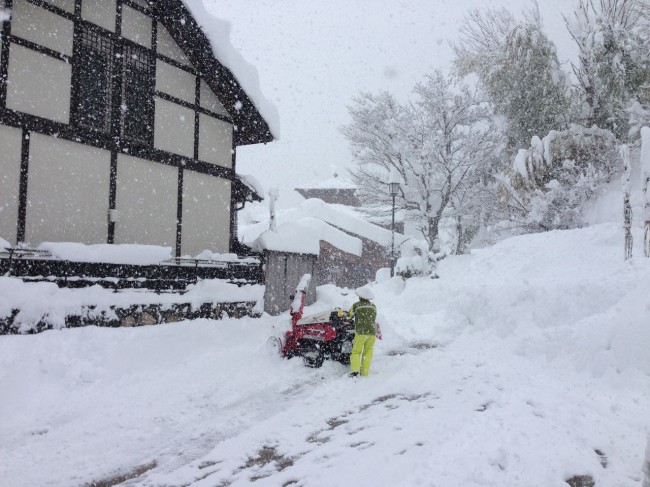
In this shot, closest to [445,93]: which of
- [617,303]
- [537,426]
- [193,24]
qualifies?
[193,24]

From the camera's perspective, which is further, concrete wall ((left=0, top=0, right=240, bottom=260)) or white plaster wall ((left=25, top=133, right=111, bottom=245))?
white plaster wall ((left=25, top=133, right=111, bottom=245))

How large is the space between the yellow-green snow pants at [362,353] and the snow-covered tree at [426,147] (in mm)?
15685

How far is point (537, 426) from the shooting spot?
451 cm

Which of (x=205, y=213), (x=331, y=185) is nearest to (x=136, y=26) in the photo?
(x=205, y=213)

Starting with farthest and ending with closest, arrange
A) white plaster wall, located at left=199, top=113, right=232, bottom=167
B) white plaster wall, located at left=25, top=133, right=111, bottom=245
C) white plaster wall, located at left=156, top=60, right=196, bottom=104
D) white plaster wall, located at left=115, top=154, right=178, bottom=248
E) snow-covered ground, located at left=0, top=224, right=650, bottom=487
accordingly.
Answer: white plaster wall, located at left=199, top=113, right=232, bottom=167, white plaster wall, located at left=156, top=60, right=196, bottom=104, white plaster wall, located at left=115, top=154, right=178, bottom=248, white plaster wall, located at left=25, top=133, right=111, bottom=245, snow-covered ground, located at left=0, top=224, right=650, bottom=487

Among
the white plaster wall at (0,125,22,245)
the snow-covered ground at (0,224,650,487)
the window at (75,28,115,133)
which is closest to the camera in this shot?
the snow-covered ground at (0,224,650,487)

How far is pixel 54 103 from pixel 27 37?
1.20 meters

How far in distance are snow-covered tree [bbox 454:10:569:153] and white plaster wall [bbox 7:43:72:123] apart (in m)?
17.2

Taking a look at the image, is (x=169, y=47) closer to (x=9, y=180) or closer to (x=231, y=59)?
(x=231, y=59)

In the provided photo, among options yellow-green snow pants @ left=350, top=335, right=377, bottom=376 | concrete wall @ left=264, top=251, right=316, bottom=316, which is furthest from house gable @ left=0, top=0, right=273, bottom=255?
yellow-green snow pants @ left=350, top=335, right=377, bottom=376

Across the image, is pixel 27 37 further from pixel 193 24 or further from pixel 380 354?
pixel 380 354

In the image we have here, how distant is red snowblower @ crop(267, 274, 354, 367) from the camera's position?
800 cm

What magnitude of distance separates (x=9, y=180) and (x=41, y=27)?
3045 mm

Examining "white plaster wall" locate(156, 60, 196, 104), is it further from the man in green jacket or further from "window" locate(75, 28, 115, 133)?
the man in green jacket
